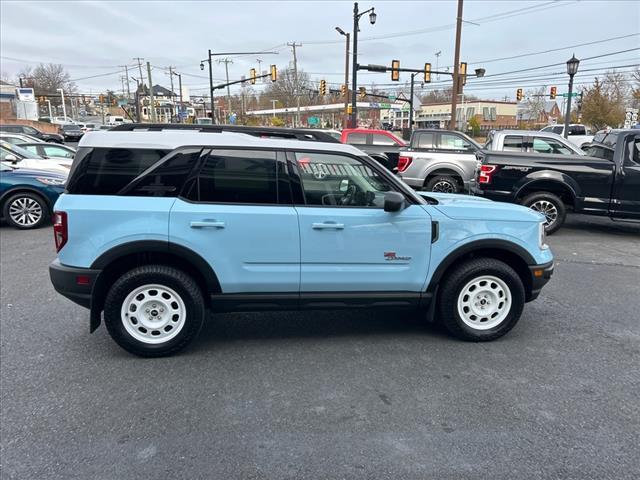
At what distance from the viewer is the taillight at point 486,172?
29.0ft

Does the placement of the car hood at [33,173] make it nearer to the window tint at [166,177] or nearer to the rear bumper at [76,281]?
the rear bumper at [76,281]

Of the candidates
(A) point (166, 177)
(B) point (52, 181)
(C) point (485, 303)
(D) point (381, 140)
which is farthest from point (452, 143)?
(A) point (166, 177)

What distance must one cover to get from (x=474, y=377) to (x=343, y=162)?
2.02 m

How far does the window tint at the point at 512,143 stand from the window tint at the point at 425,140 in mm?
2134

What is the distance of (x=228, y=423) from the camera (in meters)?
3.00

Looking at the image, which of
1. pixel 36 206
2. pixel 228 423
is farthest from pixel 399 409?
pixel 36 206

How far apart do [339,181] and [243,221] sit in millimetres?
897

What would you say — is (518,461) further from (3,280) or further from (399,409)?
(3,280)

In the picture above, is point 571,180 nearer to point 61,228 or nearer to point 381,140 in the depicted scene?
point 381,140

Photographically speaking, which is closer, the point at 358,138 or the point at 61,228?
the point at 61,228

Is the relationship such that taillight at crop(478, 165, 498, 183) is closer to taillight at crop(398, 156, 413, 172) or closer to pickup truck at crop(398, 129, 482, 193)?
pickup truck at crop(398, 129, 482, 193)

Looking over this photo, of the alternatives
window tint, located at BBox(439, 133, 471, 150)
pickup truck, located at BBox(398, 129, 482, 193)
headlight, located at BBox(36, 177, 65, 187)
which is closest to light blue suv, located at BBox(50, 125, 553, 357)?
headlight, located at BBox(36, 177, 65, 187)

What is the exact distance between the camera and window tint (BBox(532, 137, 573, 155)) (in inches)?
383

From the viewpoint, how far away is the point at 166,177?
373 centimetres
